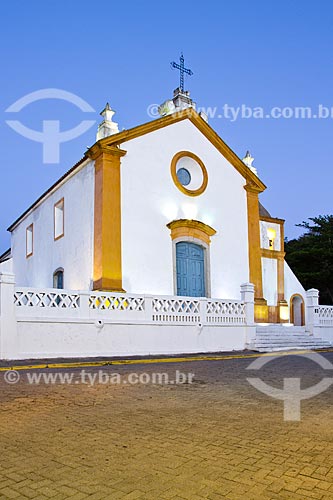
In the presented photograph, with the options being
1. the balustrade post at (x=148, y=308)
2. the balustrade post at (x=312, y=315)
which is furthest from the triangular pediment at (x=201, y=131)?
the balustrade post at (x=148, y=308)

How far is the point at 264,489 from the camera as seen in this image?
2.94 meters

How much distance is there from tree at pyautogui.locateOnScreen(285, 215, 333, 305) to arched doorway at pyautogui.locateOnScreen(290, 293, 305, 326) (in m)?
A: 8.54

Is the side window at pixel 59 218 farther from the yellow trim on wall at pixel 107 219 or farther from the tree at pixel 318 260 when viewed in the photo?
the tree at pixel 318 260

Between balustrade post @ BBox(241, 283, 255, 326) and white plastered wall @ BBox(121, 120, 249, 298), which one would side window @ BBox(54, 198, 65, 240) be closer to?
white plastered wall @ BBox(121, 120, 249, 298)

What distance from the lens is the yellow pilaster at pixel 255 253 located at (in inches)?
747

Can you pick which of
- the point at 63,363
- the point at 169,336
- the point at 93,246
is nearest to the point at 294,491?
the point at 63,363

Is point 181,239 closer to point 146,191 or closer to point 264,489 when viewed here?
point 146,191

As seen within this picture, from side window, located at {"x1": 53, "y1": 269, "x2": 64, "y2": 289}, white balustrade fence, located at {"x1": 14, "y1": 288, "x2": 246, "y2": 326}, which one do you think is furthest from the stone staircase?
side window, located at {"x1": 53, "y1": 269, "x2": 64, "y2": 289}

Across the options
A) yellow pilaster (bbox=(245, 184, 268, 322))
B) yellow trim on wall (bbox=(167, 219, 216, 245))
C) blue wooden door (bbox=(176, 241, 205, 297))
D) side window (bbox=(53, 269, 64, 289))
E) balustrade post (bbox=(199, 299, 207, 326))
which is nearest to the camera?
balustrade post (bbox=(199, 299, 207, 326))

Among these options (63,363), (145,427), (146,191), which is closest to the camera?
(145,427)

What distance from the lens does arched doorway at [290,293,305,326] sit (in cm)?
2370

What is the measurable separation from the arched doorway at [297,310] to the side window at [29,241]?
13.6 metres

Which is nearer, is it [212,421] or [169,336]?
[212,421]

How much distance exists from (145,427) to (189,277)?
1325cm
